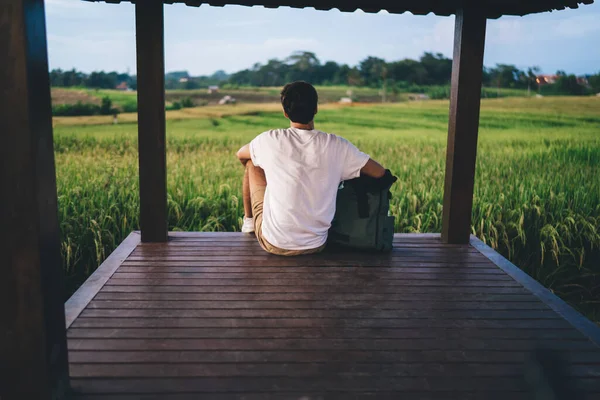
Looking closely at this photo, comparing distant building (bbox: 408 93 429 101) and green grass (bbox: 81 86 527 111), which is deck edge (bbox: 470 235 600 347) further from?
distant building (bbox: 408 93 429 101)

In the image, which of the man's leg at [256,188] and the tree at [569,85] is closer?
the man's leg at [256,188]

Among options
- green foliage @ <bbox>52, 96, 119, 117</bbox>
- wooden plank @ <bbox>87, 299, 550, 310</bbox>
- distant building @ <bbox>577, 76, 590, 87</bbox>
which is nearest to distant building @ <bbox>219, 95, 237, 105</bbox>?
green foliage @ <bbox>52, 96, 119, 117</bbox>

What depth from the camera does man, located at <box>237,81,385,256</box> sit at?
306 centimetres

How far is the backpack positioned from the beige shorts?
6.4 inches

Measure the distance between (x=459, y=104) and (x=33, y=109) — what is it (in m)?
2.66

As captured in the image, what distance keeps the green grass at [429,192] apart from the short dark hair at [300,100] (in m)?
1.90

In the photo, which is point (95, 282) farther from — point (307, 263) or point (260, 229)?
point (307, 263)

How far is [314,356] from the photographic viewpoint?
2094 mm

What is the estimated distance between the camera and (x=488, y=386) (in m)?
1.91

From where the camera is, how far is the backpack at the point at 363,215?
3309 millimetres

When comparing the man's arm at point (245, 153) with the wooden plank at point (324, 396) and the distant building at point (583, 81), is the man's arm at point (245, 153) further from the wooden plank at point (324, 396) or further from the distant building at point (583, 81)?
the distant building at point (583, 81)

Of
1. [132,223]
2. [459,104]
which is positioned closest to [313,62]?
[132,223]

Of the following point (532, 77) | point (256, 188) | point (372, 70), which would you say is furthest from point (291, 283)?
point (372, 70)

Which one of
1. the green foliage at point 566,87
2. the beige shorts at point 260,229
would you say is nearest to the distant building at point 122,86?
the green foliage at point 566,87
